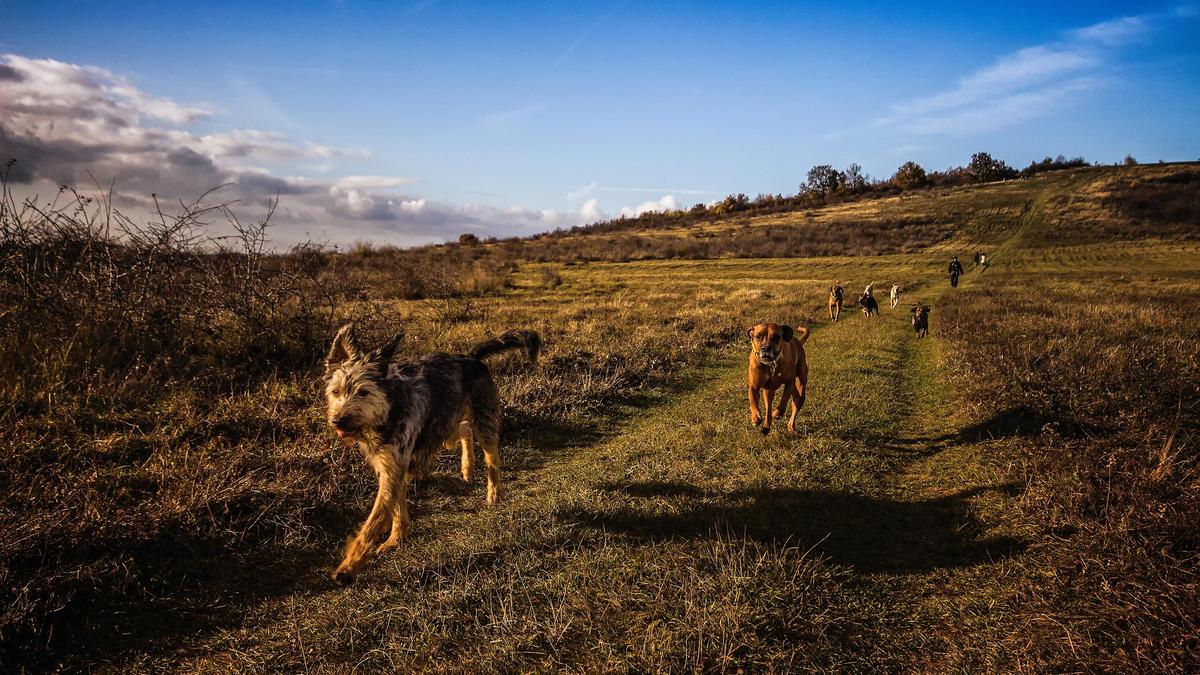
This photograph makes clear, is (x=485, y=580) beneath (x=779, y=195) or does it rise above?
beneath

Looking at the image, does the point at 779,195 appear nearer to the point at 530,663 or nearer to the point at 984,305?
the point at 984,305

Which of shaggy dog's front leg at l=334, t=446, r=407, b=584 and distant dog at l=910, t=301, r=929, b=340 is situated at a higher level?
shaggy dog's front leg at l=334, t=446, r=407, b=584

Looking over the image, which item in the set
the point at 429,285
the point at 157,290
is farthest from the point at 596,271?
the point at 157,290

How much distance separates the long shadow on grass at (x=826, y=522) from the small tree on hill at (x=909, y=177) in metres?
104

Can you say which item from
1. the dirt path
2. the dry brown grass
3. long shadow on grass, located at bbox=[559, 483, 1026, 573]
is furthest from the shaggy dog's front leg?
the dry brown grass

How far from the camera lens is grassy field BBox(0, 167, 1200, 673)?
316 cm

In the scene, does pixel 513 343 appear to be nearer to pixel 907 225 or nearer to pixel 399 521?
pixel 399 521

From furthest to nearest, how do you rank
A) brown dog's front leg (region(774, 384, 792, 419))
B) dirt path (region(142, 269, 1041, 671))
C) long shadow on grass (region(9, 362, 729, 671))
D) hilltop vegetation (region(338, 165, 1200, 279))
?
hilltop vegetation (region(338, 165, 1200, 279)) < brown dog's front leg (region(774, 384, 792, 419)) < long shadow on grass (region(9, 362, 729, 671)) < dirt path (region(142, 269, 1041, 671))

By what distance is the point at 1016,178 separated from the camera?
9238cm

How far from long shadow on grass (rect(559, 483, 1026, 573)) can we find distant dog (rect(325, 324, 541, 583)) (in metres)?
1.39

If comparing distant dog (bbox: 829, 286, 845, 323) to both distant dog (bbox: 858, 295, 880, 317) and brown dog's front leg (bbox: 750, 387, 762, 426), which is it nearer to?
distant dog (bbox: 858, 295, 880, 317)

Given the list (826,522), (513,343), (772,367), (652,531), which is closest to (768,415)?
(772,367)

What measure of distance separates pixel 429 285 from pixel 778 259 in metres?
35.0

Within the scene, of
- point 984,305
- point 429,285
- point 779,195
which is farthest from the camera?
point 779,195
